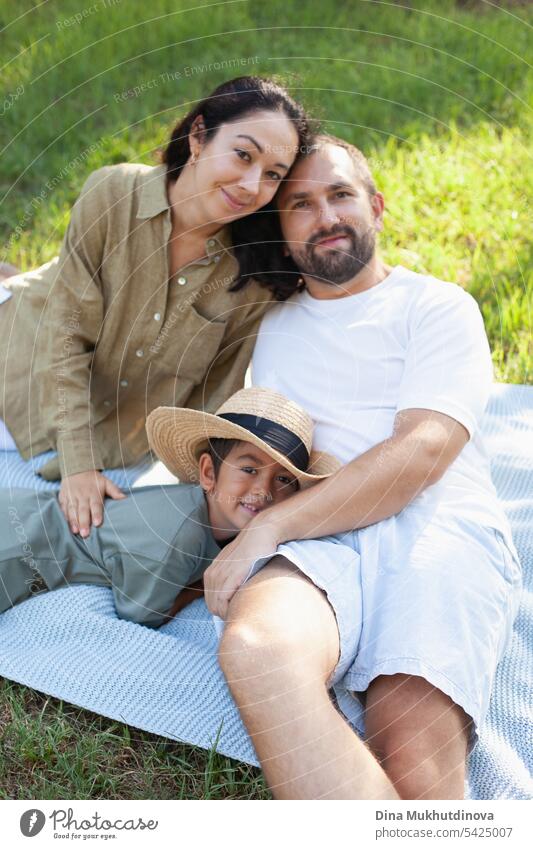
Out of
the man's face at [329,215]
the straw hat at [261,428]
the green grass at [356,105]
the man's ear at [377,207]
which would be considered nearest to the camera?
the straw hat at [261,428]

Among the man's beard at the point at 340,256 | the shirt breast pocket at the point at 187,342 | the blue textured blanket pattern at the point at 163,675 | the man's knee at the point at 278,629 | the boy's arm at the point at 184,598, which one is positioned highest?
the man's beard at the point at 340,256

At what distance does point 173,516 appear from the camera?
215cm

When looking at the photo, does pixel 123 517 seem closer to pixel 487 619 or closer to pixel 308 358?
pixel 308 358

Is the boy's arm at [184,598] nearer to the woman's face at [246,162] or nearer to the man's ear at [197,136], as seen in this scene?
the woman's face at [246,162]

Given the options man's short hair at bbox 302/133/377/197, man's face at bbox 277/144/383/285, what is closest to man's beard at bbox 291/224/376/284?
man's face at bbox 277/144/383/285

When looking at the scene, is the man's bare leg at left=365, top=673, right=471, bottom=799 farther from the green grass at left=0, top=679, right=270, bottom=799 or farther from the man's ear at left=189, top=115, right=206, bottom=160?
the man's ear at left=189, top=115, right=206, bottom=160

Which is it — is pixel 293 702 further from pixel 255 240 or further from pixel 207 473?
Result: pixel 255 240

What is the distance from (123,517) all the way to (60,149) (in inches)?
108

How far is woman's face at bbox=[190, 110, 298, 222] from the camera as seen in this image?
2211 mm

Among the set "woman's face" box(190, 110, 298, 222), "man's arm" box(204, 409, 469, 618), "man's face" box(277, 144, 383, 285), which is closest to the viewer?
"man's arm" box(204, 409, 469, 618)

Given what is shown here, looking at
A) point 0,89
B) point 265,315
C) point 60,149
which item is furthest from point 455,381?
point 0,89

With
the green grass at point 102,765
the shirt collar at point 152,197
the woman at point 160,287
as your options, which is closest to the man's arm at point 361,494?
the green grass at point 102,765

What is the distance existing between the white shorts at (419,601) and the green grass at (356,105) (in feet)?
3.92

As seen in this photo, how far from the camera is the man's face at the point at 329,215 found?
7.60 ft
